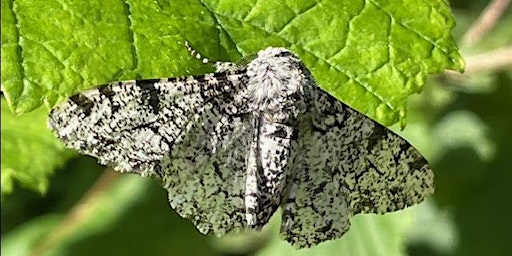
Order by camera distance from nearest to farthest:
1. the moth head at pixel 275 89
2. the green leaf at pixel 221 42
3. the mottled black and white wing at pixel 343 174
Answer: the green leaf at pixel 221 42 → the moth head at pixel 275 89 → the mottled black and white wing at pixel 343 174

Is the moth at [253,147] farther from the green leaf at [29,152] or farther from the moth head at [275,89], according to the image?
the green leaf at [29,152]

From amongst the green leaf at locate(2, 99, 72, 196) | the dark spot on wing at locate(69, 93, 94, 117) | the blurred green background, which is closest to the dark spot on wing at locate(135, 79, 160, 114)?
the dark spot on wing at locate(69, 93, 94, 117)

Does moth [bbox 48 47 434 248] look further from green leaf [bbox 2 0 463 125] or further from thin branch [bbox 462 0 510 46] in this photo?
thin branch [bbox 462 0 510 46]

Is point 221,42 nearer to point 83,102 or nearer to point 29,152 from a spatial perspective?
point 83,102

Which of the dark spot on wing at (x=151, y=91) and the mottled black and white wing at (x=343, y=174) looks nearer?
the dark spot on wing at (x=151, y=91)

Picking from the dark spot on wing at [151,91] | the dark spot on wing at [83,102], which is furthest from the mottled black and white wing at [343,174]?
the dark spot on wing at [83,102]

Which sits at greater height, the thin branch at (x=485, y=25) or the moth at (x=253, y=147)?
the moth at (x=253, y=147)

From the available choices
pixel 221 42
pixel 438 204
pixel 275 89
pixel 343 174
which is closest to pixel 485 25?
pixel 438 204
